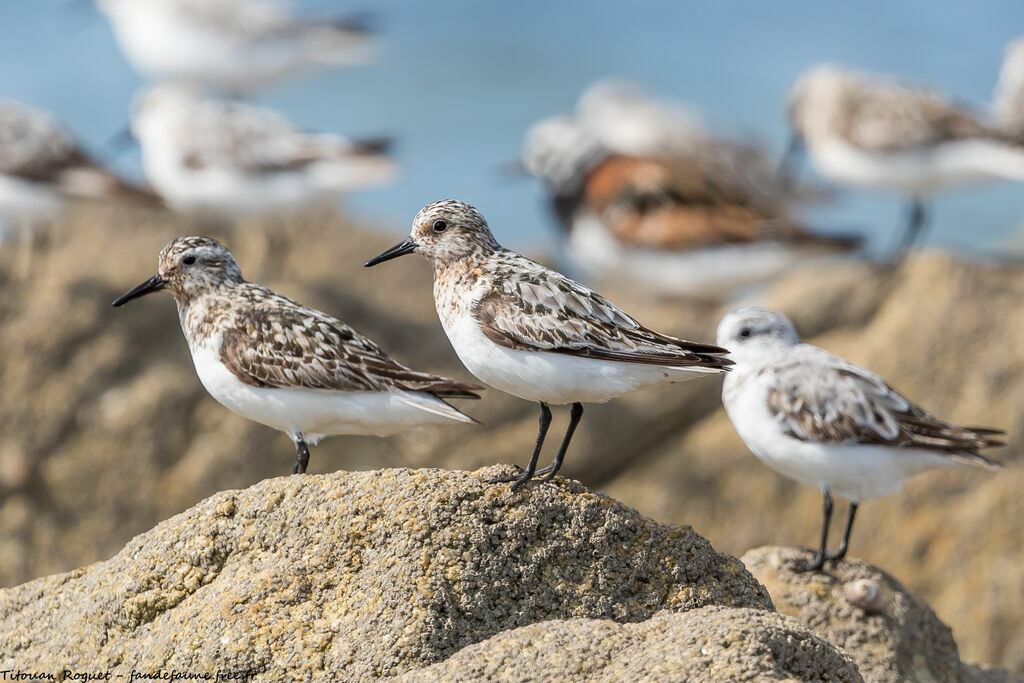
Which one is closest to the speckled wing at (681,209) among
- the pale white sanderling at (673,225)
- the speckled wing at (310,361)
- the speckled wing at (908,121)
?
the pale white sanderling at (673,225)

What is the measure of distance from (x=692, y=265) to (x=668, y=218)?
66cm

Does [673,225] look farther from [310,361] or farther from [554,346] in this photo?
[554,346]

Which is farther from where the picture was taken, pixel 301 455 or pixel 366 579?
pixel 301 455

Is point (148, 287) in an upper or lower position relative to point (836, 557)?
upper

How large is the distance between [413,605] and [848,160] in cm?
1114

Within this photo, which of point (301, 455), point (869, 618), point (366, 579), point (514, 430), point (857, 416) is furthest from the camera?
point (514, 430)

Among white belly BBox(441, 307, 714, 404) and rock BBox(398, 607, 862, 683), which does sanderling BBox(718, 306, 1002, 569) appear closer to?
white belly BBox(441, 307, 714, 404)

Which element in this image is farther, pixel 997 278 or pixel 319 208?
pixel 319 208

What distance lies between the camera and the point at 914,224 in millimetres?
15219

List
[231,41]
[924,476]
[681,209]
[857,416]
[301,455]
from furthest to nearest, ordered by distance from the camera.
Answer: [231,41] → [681,209] → [924,476] → [857,416] → [301,455]

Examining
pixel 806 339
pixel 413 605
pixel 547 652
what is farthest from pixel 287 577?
pixel 806 339

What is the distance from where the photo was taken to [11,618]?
6.66 meters

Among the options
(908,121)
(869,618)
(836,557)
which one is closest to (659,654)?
(869,618)

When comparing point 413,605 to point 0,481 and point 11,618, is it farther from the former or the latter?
point 0,481
